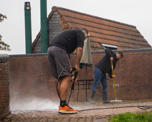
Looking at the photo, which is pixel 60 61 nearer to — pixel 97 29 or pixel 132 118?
pixel 132 118

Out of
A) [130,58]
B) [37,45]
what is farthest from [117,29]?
[130,58]

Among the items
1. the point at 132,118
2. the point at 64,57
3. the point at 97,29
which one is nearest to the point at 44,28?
the point at 97,29

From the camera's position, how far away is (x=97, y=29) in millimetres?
20188

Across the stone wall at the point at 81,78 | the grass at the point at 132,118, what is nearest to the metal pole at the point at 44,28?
the stone wall at the point at 81,78

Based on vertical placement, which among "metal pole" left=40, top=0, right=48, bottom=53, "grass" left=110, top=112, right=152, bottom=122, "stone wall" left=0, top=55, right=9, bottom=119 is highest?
"metal pole" left=40, top=0, right=48, bottom=53

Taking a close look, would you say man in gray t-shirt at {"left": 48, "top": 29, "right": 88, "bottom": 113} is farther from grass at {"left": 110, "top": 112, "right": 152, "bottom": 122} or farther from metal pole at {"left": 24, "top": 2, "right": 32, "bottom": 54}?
metal pole at {"left": 24, "top": 2, "right": 32, "bottom": 54}

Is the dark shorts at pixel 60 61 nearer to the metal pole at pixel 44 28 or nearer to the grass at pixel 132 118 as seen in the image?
the grass at pixel 132 118

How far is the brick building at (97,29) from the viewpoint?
59.2 feet

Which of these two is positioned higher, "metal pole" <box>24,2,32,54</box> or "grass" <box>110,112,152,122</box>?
"metal pole" <box>24,2,32,54</box>

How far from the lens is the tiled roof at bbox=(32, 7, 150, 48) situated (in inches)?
721

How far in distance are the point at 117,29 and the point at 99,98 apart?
11039mm

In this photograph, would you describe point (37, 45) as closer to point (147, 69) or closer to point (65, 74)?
point (147, 69)

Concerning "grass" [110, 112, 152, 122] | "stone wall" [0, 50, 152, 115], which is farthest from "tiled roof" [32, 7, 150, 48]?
"grass" [110, 112, 152, 122]

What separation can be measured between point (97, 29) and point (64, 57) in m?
14.4
